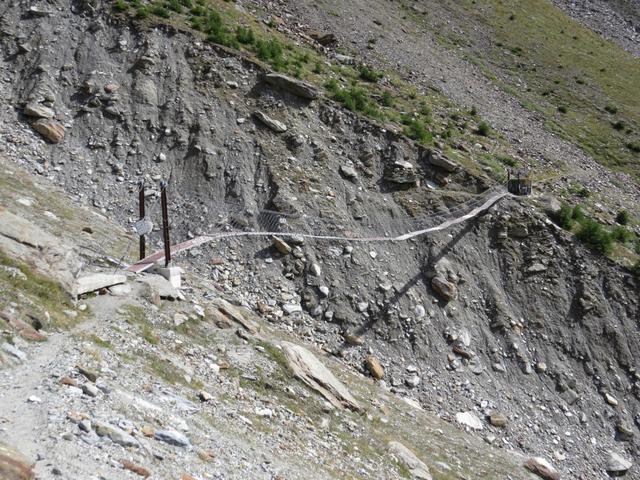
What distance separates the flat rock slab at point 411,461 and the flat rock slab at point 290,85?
1428 cm

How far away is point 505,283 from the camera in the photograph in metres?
18.2

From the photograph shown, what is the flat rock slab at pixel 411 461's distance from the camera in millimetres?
10469

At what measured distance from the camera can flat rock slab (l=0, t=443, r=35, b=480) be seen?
5.19 meters

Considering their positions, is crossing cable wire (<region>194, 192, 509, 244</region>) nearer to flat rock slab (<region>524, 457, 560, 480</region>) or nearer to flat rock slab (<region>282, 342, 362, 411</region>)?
flat rock slab (<region>282, 342, 362, 411</region>)

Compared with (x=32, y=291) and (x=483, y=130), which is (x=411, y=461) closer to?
(x=32, y=291)

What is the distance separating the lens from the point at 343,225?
17969 millimetres

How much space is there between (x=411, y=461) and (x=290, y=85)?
49.2 feet

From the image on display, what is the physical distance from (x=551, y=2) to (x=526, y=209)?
160 ft

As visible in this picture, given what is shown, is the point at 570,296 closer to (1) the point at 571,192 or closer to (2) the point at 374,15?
(1) the point at 571,192

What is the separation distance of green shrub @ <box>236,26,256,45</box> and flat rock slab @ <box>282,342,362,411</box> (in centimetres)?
1597

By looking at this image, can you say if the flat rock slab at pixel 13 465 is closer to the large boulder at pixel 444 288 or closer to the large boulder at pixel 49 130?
the large boulder at pixel 444 288

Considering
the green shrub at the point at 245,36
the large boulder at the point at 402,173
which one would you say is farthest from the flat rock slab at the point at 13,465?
the green shrub at the point at 245,36

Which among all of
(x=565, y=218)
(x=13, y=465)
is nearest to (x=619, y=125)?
(x=565, y=218)

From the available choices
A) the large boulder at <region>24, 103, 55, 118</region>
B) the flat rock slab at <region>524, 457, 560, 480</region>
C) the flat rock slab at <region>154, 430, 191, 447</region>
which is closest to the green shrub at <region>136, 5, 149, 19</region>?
the large boulder at <region>24, 103, 55, 118</region>
